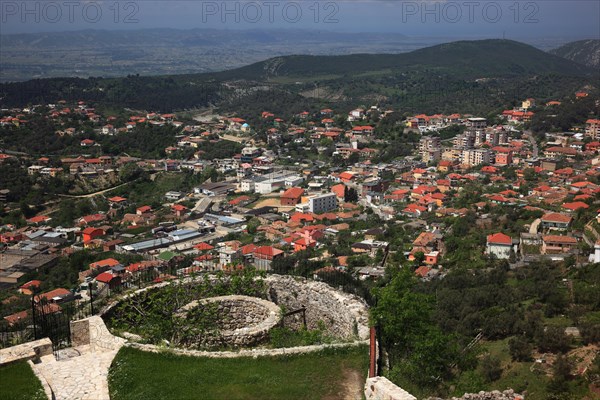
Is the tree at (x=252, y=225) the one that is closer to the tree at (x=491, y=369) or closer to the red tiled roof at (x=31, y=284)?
the red tiled roof at (x=31, y=284)

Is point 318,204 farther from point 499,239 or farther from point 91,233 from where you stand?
point 91,233

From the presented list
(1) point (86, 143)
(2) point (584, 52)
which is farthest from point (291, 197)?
(2) point (584, 52)

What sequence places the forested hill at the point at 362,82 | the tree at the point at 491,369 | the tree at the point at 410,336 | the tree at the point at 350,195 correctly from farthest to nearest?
the forested hill at the point at 362,82 < the tree at the point at 350,195 < the tree at the point at 491,369 < the tree at the point at 410,336

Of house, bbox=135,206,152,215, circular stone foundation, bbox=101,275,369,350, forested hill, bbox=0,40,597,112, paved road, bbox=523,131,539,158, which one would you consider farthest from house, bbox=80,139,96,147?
circular stone foundation, bbox=101,275,369,350

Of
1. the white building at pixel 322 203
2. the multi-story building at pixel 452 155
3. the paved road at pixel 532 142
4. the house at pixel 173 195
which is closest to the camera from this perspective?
the white building at pixel 322 203

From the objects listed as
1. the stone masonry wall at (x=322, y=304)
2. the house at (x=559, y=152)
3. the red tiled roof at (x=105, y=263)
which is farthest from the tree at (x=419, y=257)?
the house at (x=559, y=152)

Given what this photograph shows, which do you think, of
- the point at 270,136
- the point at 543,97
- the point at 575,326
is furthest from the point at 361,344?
the point at 543,97

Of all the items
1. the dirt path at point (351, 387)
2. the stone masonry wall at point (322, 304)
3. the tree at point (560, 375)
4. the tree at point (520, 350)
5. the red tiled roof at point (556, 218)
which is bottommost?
the red tiled roof at point (556, 218)
